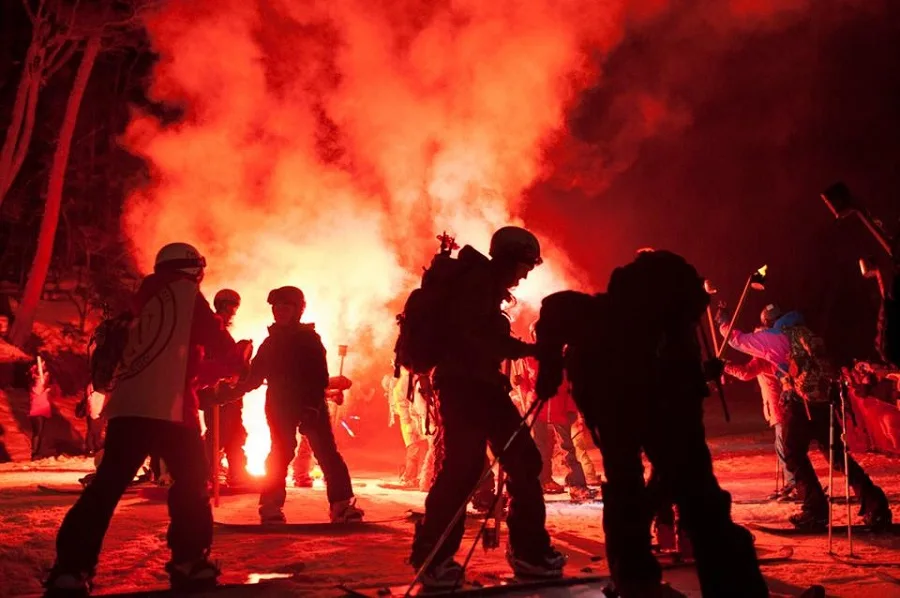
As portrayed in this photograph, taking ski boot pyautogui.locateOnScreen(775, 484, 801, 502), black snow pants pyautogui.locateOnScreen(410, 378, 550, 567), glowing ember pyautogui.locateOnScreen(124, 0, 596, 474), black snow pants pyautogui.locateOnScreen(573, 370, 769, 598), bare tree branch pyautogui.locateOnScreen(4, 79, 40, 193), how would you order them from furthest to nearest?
bare tree branch pyautogui.locateOnScreen(4, 79, 40, 193) → glowing ember pyautogui.locateOnScreen(124, 0, 596, 474) → ski boot pyautogui.locateOnScreen(775, 484, 801, 502) → black snow pants pyautogui.locateOnScreen(410, 378, 550, 567) → black snow pants pyautogui.locateOnScreen(573, 370, 769, 598)

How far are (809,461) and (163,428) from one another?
5.12 m

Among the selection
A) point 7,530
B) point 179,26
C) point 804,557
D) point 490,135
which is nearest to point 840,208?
point 804,557

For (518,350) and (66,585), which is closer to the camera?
(66,585)

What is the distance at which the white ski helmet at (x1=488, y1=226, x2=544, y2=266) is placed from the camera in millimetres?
5223

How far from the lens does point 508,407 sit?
16.9ft

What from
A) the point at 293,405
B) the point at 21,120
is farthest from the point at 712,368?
the point at 21,120

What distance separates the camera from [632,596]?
390 centimetres

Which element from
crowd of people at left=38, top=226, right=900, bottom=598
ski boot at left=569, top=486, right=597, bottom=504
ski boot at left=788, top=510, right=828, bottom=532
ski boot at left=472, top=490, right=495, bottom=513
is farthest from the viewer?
ski boot at left=569, top=486, right=597, bottom=504

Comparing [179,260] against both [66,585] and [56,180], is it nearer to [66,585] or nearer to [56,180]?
[66,585]

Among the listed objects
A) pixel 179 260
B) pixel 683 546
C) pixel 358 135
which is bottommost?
pixel 683 546

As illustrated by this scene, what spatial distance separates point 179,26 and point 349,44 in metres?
3.70

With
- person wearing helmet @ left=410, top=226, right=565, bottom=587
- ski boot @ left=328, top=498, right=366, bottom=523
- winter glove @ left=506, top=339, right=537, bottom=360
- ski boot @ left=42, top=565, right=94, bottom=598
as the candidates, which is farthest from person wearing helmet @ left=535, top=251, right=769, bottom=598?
ski boot @ left=328, top=498, right=366, bottom=523

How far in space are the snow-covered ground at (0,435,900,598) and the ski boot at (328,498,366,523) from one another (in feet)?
0.53

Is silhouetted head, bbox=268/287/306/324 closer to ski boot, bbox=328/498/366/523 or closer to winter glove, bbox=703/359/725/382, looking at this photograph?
ski boot, bbox=328/498/366/523
